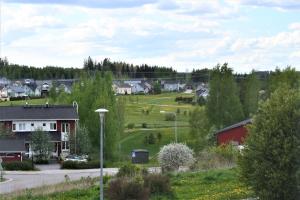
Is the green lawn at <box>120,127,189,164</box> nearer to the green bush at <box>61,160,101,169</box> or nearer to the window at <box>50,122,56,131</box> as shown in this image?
the window at <box>50,122,56,131</box>

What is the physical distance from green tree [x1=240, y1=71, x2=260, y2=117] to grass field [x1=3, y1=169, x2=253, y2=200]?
4213 centimetres

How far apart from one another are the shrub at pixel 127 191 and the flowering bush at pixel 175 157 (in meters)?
15.9

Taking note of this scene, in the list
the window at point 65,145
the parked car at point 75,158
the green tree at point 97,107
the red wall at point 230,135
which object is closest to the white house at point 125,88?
the green tree at point 97,107

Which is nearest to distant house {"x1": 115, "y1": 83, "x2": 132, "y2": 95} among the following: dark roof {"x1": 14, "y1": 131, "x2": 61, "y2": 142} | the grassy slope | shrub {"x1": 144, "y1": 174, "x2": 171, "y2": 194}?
the grassy slope

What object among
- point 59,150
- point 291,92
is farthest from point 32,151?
point 291,92

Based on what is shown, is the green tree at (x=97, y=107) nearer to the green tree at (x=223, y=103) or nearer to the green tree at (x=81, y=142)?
the green tree at (x=81, y=142)

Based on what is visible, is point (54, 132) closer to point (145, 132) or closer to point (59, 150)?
point (59, 150)

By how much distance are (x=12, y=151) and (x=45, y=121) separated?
9.35 metres

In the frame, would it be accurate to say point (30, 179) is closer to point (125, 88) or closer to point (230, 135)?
point (230, 135)

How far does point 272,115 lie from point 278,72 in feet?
156

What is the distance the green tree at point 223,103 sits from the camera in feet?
216

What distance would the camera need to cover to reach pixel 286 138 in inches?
750

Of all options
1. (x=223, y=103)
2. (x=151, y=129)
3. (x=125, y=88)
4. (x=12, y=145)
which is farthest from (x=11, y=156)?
(x=125, y=88)

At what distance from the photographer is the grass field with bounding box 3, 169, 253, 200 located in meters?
23.4
